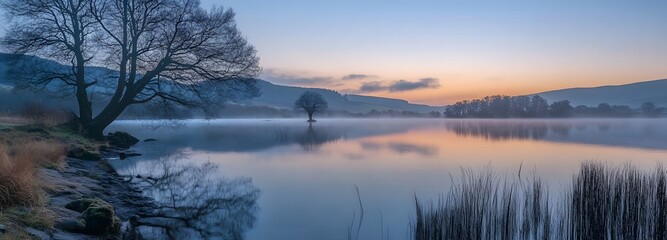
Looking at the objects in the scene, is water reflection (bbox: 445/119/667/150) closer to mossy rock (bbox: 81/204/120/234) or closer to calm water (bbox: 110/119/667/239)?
calm water (bbox: 110/119/667/239)

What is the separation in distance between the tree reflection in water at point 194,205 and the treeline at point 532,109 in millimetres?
133863

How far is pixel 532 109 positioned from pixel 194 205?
144 metres

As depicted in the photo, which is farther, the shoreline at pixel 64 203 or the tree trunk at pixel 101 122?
the tree trunk at pixel 101 122

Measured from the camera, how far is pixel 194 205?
32.2ft

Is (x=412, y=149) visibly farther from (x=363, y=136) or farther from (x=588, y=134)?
(x=588, y=134)

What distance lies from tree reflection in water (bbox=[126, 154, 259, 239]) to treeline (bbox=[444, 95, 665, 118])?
439 feet

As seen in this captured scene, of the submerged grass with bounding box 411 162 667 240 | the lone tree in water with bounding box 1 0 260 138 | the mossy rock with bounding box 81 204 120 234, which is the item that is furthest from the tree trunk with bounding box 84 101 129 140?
the submerged grass with bounding box 411 162 667 240

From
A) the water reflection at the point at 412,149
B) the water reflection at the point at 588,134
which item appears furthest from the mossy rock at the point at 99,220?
the water reflection at the point at 588,134

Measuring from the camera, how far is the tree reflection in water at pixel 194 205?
304 inches

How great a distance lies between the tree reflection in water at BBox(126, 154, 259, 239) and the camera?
771 cm

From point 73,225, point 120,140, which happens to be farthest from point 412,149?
point 73,225

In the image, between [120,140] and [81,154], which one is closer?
[81,154]

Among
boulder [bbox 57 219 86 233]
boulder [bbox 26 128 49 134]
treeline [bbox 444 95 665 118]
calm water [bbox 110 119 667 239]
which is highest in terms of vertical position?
treeline [bbox 444 95 665 118]

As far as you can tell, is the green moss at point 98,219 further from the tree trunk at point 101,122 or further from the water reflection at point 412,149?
the tree trunk at point 101,122
